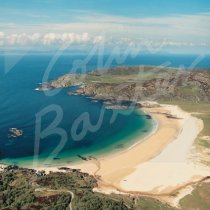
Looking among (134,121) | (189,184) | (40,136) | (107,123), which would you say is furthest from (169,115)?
(189,184)

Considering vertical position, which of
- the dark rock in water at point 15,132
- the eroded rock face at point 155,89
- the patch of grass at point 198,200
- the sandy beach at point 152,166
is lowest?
the dark rock in water at point 15,132

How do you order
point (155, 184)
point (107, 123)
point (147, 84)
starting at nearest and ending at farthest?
point (155, 184) → point (107, 123) → point (147, 84)

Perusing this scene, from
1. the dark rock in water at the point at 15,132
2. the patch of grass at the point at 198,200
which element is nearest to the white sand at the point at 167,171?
the patch of grass at the point at 198,200

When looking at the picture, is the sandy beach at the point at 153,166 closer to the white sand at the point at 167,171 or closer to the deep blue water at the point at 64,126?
the white sand at the point at 167,171

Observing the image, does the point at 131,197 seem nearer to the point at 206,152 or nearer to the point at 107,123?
the point at 206,152

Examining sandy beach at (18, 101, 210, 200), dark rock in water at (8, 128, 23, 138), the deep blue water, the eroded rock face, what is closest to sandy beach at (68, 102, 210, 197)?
sandy beach at (18, 101, 210, 200)

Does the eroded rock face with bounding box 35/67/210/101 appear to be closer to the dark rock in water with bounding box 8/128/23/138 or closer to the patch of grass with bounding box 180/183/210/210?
the dark rock in water with bounding box 8/128/23/138

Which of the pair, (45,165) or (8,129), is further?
(8,129)

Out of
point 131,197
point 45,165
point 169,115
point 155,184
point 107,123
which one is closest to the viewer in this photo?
point 131,197

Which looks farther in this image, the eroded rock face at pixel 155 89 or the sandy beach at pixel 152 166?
the eroded rock face at pixel 155 89

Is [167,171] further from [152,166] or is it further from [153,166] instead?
[152,166]

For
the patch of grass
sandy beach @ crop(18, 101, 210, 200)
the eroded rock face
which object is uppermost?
the eroded rock face
